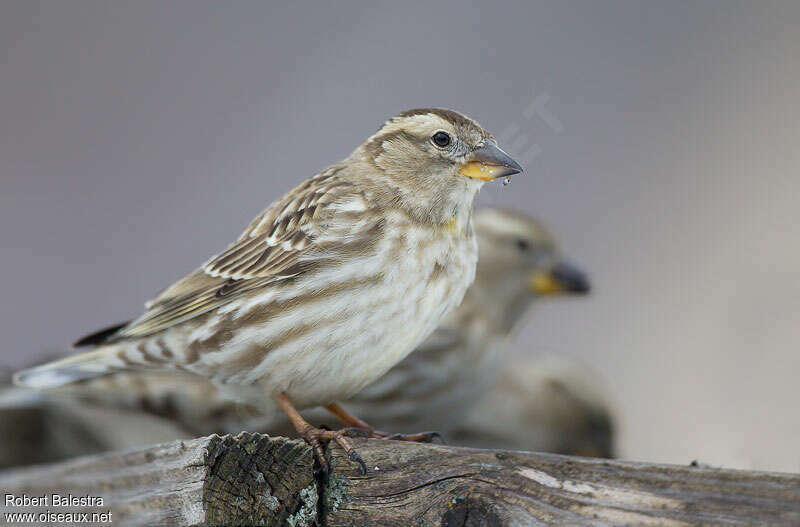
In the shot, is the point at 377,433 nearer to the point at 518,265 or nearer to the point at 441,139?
the point at 441,139

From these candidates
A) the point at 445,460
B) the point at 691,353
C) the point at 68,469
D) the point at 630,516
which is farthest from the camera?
the point at 691,353

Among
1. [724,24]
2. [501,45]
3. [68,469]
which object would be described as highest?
[724,24]

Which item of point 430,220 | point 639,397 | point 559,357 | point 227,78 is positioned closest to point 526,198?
point 559,357

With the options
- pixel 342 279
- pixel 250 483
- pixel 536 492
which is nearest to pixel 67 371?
pixel 342 279

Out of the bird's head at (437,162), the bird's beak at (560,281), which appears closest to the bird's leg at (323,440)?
the bird's head at (437,162)

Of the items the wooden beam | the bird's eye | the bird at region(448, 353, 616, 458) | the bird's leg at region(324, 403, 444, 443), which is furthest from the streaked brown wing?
the bird at region(448, 353, 616, 458)

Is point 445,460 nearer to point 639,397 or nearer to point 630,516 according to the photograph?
point 630,516

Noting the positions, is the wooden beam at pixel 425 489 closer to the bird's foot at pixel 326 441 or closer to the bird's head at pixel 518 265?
the bird's foot at pixel 326 441
